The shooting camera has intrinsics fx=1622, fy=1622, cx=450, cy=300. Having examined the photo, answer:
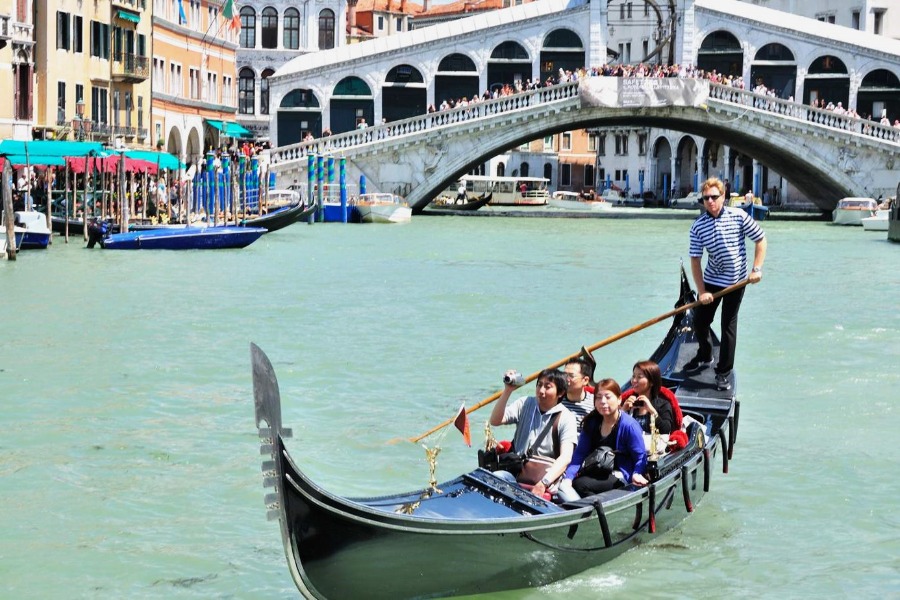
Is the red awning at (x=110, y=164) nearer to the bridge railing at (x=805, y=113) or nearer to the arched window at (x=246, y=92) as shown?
the bridge railing at (x=805, y=113)

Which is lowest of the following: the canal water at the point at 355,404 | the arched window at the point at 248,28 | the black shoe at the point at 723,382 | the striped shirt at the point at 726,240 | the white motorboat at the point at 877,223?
the canal water at the point at 355,404

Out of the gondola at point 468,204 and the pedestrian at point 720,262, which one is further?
the gondola at point 468,204

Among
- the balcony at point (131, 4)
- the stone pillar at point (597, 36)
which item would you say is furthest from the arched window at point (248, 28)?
the balcony at point (131, 4)

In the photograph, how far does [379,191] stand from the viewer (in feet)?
86.4

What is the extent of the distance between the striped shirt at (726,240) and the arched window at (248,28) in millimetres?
32651

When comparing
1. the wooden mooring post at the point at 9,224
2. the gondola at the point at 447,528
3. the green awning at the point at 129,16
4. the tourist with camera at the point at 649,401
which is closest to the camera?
the gondola at the point at 447,528

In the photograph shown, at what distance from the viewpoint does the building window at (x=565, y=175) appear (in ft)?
148

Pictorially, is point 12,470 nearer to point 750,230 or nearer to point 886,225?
point 750,230

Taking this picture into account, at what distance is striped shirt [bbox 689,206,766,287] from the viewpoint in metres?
6.66

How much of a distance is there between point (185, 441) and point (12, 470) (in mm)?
790

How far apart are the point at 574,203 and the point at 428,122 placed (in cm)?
893

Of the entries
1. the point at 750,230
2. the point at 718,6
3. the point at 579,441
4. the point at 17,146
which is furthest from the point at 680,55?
the point at 579,441

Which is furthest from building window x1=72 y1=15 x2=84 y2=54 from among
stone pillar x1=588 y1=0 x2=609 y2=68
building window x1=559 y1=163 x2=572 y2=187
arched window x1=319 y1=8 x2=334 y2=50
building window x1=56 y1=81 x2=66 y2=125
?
building window x1=559 y1=163 x2=572 y2=187

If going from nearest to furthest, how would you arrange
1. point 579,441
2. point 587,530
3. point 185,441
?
point 587,530 < point 579,441 < point 185,441
